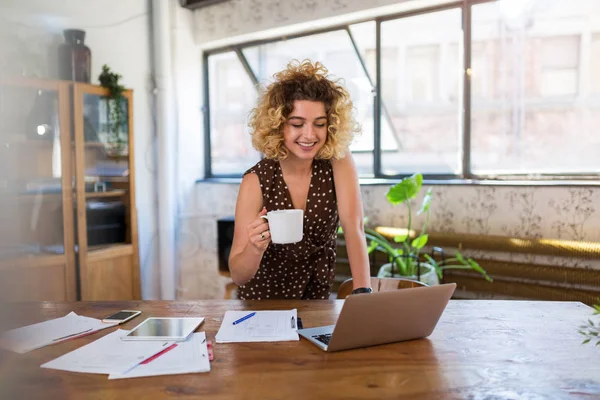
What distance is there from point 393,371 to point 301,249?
2.72 ft

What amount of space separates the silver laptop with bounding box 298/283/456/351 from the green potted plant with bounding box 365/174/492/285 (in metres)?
1.54

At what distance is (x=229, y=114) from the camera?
4.60m

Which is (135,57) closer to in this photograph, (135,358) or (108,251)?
(108,251)

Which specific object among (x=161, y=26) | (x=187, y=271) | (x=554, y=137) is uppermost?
(x=161, y=26)

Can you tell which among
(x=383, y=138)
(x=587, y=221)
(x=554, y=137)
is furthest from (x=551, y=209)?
(x=383, y=138)

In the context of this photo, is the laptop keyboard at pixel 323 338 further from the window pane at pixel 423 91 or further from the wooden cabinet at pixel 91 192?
the window pane at pixel 423 91

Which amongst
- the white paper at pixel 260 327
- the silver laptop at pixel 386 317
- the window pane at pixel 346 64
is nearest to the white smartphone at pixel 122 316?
the white paper at pixel 260 327

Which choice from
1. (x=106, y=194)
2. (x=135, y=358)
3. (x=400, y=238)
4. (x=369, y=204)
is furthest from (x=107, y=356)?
(x=106, y=194)

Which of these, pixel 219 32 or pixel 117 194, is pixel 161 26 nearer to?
pixel 219 32

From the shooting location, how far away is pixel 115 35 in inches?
155

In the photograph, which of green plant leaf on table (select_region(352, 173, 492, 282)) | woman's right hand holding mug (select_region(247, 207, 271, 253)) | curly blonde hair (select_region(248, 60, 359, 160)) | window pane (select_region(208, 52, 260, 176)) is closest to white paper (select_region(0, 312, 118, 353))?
woman's right hand holding mug (select_region(247, 207, 271, 253))

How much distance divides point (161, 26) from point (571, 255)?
3.47 metres

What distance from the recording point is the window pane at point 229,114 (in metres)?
4.51

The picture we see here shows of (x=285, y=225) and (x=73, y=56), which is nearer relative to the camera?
(x=285, y=225)
